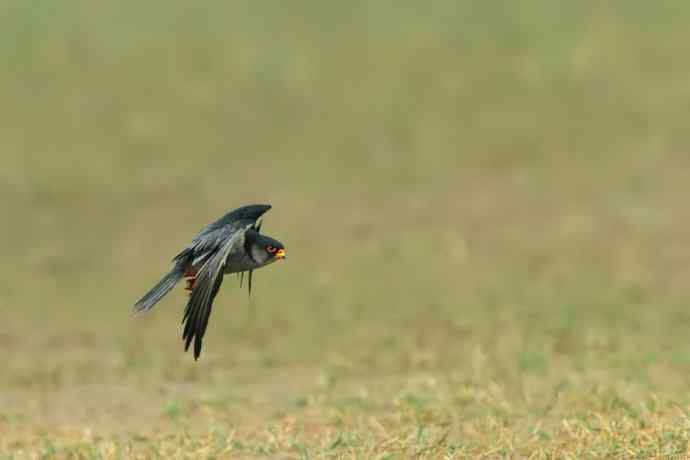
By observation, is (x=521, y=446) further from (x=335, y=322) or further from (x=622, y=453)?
(x=335, y=322)

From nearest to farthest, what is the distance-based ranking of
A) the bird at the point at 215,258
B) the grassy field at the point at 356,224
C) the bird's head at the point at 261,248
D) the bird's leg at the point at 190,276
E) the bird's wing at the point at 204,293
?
the bird's wing at the point at 204,293
the bird at the point at 215,258
the bird's leg at the point at 190,276
the bird's head at the point at 261,248
the grassy field at the point at 356,224

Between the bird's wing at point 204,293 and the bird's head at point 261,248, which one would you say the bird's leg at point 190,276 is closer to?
the bird's wing at point 204,293

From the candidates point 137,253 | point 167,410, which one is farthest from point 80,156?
point 167,410

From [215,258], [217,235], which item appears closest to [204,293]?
[215,258]

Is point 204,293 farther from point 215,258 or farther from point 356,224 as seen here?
point 356,224

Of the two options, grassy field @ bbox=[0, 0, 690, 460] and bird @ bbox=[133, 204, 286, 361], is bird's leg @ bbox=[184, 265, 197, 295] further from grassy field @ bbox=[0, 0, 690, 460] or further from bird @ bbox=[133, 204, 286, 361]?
grassy field @ bbox=[0, 0, 690, 460]

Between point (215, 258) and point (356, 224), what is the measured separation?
12.1m

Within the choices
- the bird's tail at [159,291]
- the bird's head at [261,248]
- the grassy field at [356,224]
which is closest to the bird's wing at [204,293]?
the bird's head at [261,248]

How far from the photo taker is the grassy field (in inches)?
433

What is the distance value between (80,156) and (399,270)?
7272 mm

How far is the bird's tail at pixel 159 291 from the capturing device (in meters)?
7.63

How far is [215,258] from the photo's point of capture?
7.41 m

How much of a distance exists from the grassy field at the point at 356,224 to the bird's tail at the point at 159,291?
155cm

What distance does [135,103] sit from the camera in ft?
79.9
